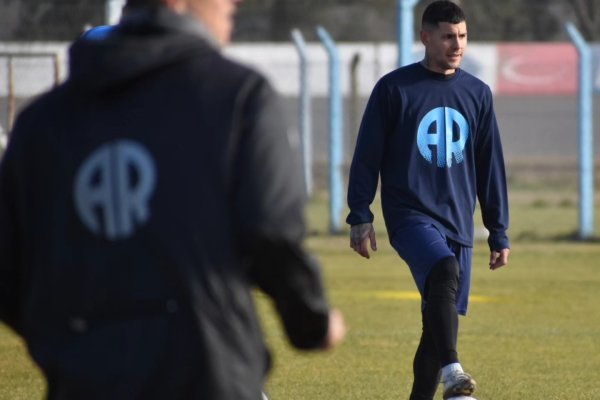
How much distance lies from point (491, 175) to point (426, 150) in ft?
1.20

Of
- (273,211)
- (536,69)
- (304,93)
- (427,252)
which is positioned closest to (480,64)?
(536,69)

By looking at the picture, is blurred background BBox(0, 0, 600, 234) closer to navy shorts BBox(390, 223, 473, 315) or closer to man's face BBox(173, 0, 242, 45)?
navy shorts BBox(390, 223, 473, 315)

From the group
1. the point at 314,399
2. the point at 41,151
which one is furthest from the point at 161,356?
the point at 314,399

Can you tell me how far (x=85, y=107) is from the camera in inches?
127

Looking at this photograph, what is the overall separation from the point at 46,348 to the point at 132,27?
2.33 ft

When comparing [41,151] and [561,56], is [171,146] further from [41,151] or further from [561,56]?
[561,56]

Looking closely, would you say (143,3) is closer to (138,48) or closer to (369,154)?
(138,48)

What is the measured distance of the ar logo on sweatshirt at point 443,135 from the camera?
24.2 ft

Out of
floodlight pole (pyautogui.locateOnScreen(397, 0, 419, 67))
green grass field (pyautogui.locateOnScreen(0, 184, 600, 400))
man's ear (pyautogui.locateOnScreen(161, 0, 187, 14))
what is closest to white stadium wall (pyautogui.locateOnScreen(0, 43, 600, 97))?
floodlight pole (pyautogui.locateOnScreen(397, 0, 419, 67))

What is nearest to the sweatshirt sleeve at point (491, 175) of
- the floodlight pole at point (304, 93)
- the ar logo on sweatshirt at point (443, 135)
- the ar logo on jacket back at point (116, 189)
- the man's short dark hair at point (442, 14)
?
the ar logo on sweatshirt at point (443, 135)

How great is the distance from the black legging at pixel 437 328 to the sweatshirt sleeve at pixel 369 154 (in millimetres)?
508

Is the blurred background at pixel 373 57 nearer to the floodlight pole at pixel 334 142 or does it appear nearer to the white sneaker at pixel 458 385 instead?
the floodlight pole at pixel 334 142

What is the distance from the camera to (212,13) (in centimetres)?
332

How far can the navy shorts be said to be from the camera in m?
7.18
